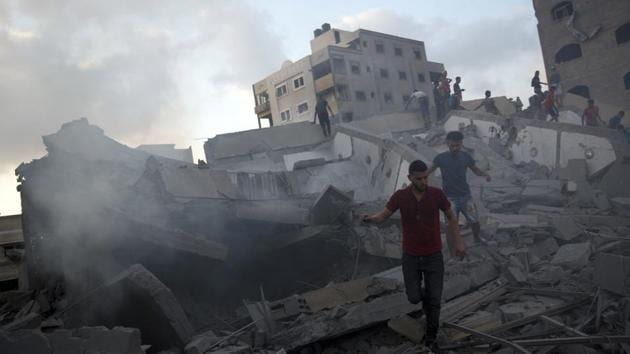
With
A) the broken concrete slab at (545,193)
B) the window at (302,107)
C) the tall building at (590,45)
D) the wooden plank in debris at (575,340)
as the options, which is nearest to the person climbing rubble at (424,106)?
the broken concrete slab at (545,193)

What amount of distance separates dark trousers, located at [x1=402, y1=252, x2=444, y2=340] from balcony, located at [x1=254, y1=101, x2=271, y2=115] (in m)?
40.5

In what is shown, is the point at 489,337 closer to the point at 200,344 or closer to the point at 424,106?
the point at 200,344

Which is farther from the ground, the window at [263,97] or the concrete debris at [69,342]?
the window at [263,97]

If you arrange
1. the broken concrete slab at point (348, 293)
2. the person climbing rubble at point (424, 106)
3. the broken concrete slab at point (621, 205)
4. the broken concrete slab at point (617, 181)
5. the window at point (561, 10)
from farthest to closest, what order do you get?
the window at point (561, 10)
the person climbing rubble at point (424, 106)
the broken concrete slab at point (617, 181)
the broken concrete slab at point (621, 205)
the broken concrete slab at point (348, 293)

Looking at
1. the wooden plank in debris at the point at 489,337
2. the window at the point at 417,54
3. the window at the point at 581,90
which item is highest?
the window at the point at 417,54

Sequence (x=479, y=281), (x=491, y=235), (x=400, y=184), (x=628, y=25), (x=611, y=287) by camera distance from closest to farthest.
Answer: (x=611, y=287)
(x=479, y=281)
(x=491, y=235)
(x=400, y=184)
(x=628, y=25)

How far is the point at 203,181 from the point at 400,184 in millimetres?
5028

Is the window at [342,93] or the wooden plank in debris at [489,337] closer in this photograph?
the wooden plank in debris at [489,337]

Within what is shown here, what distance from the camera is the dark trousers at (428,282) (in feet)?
13.3

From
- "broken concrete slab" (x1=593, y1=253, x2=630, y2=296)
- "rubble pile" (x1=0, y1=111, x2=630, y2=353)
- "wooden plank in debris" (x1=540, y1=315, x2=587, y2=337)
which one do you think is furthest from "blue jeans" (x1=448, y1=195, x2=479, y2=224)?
"wooden plank in debris" (x1=540, y1=315, x2=587, y2=337)

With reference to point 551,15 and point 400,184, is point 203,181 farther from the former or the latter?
point 551,15

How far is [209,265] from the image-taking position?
6.95 meters

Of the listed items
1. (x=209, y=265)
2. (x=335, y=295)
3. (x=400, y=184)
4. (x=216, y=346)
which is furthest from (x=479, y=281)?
(x=400, y=184)

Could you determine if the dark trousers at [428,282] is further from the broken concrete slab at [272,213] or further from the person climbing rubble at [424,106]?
the person climbing rubble at [424,106]
